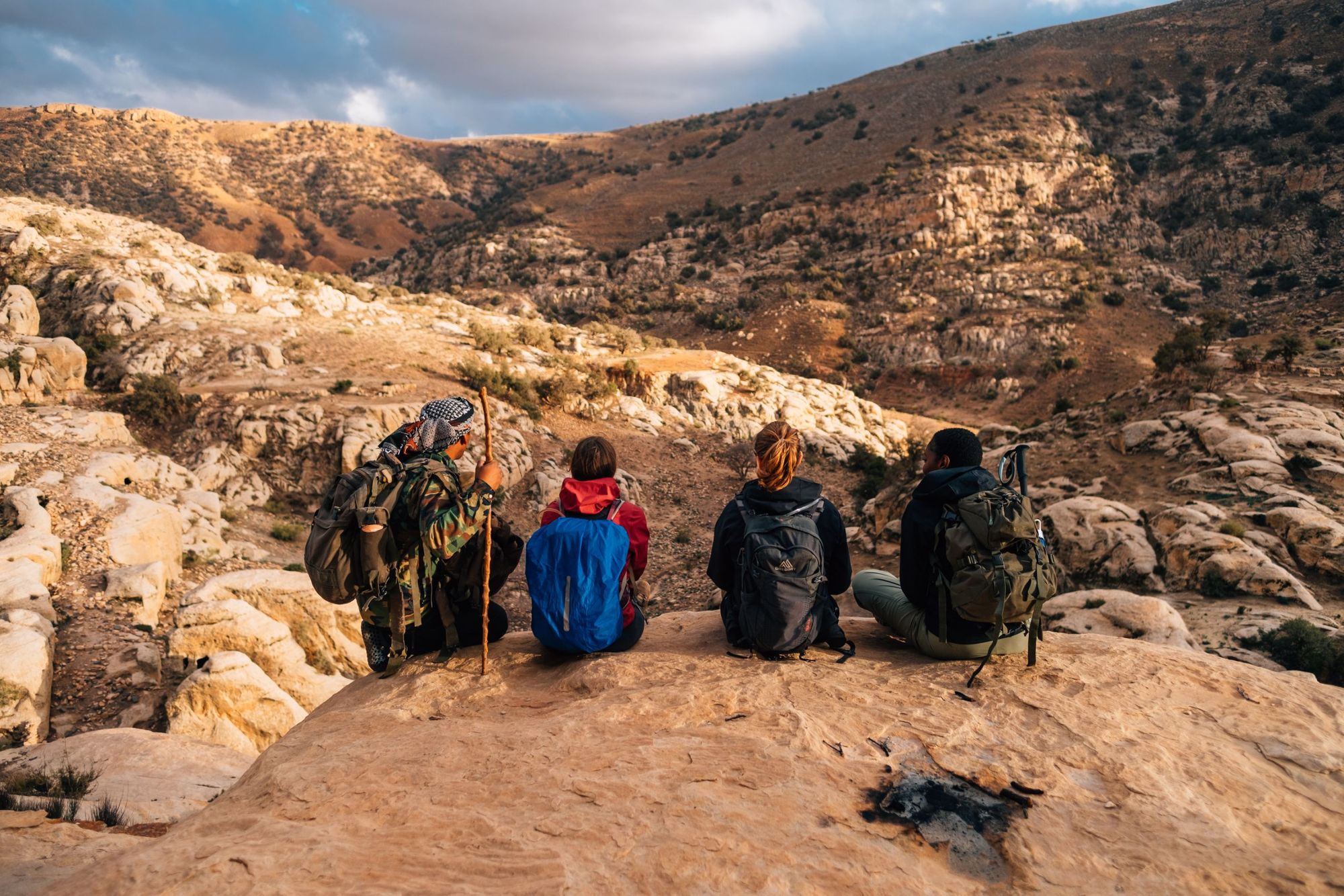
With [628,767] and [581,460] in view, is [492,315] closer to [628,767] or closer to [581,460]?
[581,460]

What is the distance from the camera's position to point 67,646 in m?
6.68

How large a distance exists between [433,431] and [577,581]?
1271 millimetres

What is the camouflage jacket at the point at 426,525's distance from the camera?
3.66 meters

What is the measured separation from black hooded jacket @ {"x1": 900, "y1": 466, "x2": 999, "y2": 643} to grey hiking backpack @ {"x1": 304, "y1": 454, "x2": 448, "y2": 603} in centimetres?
286

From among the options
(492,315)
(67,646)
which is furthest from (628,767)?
(492,315)

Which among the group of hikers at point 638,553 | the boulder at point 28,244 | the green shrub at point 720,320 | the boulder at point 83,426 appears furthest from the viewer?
the green shrub at point 720,320

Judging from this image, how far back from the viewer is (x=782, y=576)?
364cm

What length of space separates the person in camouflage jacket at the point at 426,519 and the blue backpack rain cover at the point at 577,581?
0.44m

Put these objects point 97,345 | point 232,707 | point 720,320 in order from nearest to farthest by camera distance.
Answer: point 232,707 → point 97,345 → point 720,320

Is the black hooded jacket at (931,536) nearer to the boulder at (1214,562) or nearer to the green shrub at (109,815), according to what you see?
the green shrub at (109,815)

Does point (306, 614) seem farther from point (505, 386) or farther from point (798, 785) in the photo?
point (505, 386)

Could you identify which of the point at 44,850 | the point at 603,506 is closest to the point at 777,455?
the point at 603,506

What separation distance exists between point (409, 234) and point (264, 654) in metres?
60.5

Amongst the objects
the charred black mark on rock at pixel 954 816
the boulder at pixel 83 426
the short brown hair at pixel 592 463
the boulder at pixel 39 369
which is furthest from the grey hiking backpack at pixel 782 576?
the boulder at pixel 39 369
